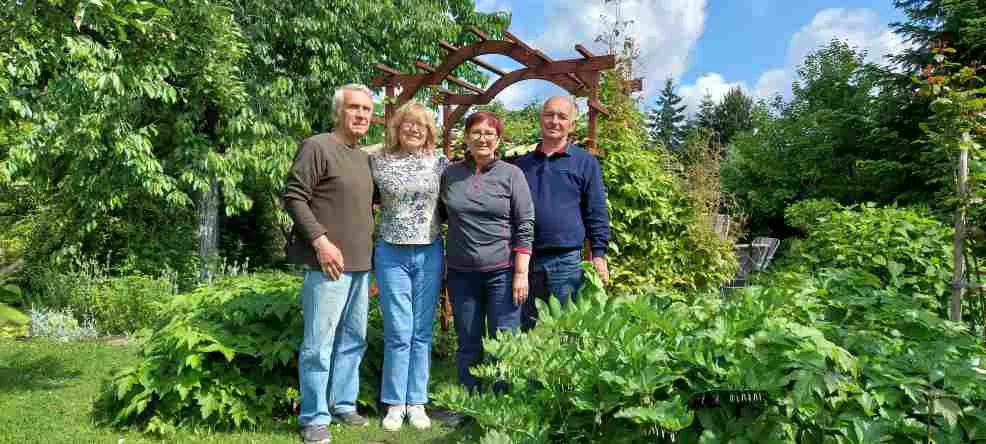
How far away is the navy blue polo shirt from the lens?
308cm

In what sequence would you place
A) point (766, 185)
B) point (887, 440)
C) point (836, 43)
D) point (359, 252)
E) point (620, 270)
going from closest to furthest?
point (887, 440) < point (359, 252) < point (620, 270) < point (766, 185) < point (836, 43)

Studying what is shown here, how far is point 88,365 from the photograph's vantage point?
16.1 feet

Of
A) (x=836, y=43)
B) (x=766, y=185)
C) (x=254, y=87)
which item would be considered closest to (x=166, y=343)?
(x=254, y=87)

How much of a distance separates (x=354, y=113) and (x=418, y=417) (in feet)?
5.15

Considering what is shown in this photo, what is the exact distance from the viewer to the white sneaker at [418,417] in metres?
3.31

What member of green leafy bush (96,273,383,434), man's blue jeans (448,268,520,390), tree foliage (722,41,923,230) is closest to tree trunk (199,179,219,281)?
green leafy bush (96,273,383,434)

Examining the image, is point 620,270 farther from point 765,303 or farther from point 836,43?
point 836,43

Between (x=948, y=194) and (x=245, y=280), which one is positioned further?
(x=245, y=280)

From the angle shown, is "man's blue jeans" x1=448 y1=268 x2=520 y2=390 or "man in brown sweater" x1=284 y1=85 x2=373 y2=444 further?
"man's blue jeans" x1=448 y1=268 x2=520 y2=390

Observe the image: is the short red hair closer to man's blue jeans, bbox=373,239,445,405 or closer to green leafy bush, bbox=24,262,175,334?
man's blue jeans, bbox=373,239,445,405

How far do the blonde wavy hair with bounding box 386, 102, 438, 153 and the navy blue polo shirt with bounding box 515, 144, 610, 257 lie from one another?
549mm

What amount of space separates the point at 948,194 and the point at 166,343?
3714mm

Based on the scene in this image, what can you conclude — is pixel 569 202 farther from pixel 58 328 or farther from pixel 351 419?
pixel 58 328

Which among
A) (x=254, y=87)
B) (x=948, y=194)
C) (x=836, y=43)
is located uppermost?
(x=836, y=43)
